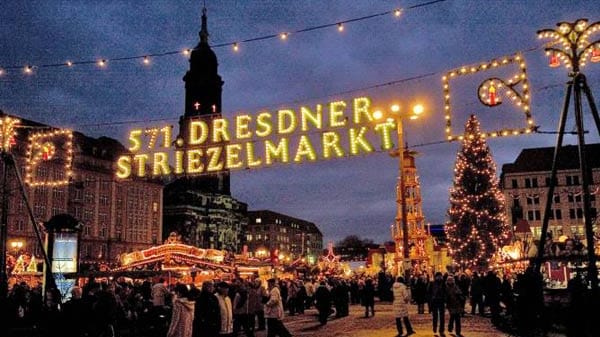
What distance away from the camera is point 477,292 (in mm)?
24391

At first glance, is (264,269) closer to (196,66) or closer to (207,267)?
(207,267)

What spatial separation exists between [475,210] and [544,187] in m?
42.1

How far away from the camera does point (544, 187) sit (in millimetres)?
85438

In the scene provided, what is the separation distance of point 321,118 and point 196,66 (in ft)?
277

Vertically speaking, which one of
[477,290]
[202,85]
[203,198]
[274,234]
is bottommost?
[477,290]

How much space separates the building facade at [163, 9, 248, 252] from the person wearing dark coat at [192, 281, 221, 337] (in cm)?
7659

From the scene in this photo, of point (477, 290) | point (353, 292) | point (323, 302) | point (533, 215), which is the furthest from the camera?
point (533, 215)

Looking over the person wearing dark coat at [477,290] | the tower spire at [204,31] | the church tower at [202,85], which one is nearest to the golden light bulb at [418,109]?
the person wearing dark coat at [477,290]

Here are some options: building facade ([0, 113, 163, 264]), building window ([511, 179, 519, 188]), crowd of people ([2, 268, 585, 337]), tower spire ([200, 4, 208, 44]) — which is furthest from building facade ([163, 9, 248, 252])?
crowd of people ([2, 268, 585, 337])

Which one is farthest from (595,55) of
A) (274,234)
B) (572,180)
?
(274,234)

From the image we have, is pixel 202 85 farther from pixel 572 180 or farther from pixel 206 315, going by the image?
pixel 206 315

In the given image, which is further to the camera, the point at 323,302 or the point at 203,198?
the point at 203,198

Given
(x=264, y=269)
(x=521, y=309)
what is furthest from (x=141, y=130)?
(x=264, y=269)

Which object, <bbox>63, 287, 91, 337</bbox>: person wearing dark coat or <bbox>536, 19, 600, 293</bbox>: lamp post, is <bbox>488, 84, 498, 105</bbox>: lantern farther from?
<bbox>63, 287, 91, 337</bbox>: person wearing dark coat
